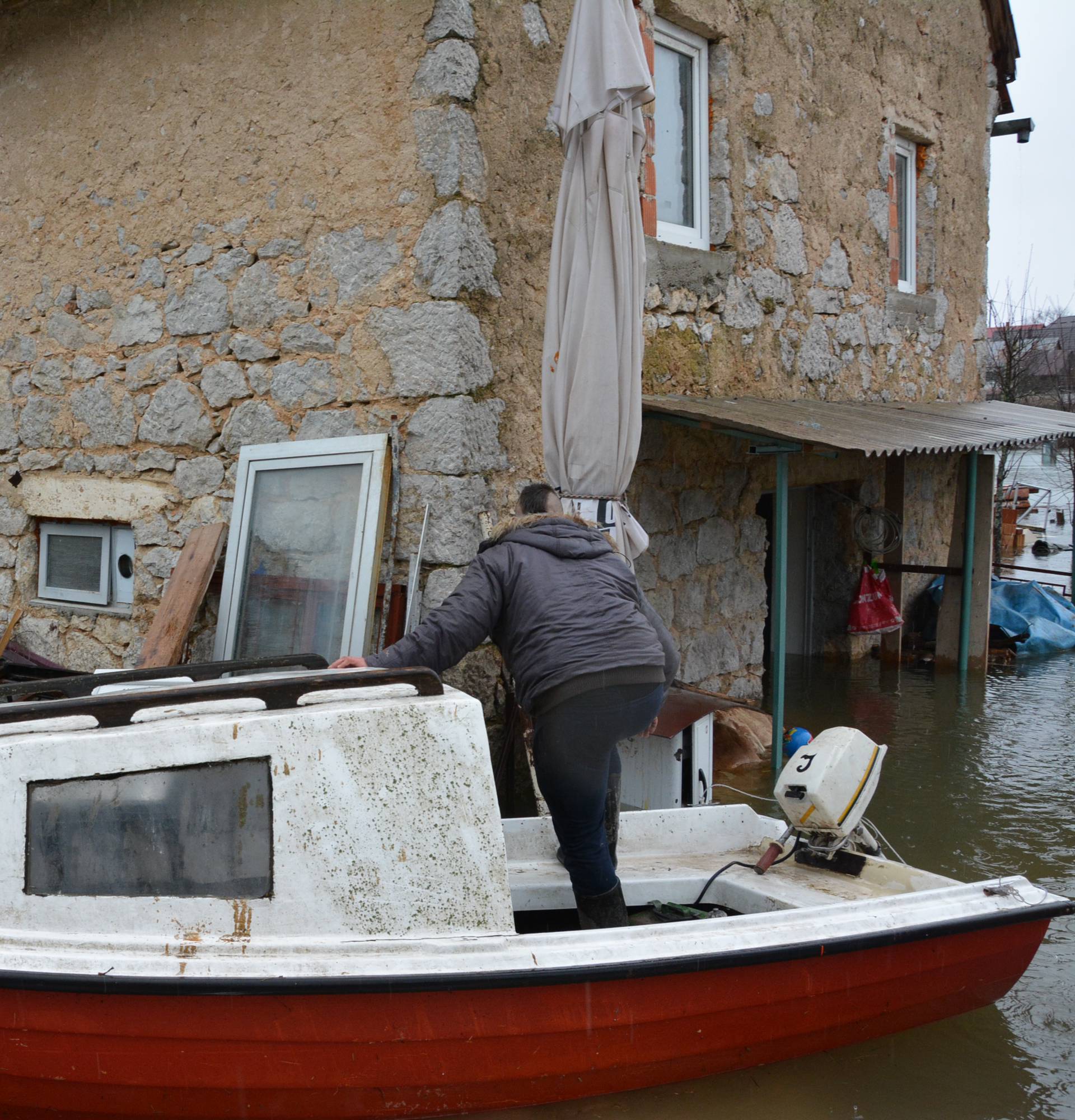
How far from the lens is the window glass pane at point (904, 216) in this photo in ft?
29.2

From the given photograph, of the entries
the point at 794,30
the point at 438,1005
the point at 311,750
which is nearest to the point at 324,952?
the point at 438,1005

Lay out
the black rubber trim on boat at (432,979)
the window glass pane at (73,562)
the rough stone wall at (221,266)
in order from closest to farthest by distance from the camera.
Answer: the black rubber trim on boat at (432,979) → the rough stone wall at (221,266) → the window glass pane at (73,562)

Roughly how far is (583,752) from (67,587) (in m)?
4.15

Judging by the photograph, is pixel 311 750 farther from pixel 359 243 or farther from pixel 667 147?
pixel 667 147

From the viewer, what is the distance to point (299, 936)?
270 centimetres

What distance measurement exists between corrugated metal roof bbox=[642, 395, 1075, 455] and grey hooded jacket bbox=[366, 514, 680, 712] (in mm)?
2025

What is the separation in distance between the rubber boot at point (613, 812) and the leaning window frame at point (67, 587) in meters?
3.40

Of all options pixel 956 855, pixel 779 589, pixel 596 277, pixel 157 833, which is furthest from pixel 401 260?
pixel 956 855

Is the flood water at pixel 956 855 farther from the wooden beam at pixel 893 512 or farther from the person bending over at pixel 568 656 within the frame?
the person bending over at pixel 568 656

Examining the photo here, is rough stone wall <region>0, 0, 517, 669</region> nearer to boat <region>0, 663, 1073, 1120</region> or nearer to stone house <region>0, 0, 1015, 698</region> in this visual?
stone house <region>0, 0, 1015, 698</region>

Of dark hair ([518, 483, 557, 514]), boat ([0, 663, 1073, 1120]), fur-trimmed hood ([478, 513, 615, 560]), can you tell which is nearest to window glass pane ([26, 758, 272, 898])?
boat ([0, 663, 1073, 1120])

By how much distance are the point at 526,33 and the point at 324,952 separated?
13.1ft

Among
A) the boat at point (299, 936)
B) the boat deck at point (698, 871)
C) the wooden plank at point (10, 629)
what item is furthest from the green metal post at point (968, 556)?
the wooden plank at point (10, 629)

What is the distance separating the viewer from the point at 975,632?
30.0 ft
